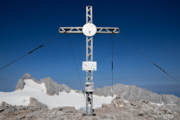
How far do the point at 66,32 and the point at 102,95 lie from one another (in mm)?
85482

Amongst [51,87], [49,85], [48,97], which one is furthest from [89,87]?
[49,85]

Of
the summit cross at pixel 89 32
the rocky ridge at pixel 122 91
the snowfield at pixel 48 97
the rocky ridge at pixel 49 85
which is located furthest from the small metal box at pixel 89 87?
the rocky ridge at pixel 49 85

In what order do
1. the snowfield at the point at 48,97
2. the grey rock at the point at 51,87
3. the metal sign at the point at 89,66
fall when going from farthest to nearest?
1. the grey rock at the point at 51,87
2. the snowfield at the point at 48,97
3. the metal sign at the point at 89,66

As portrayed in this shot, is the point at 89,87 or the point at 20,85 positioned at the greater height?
the point at 20,85

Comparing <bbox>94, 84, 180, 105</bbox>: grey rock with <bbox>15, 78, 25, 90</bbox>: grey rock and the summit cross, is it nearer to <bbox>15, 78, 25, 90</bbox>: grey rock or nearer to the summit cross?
<bbox>15, 78, 25, 90</bbox>: grey rock

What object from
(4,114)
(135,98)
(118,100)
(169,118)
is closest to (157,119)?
(169,118)

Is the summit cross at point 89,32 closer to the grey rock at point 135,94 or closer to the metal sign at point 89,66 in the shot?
the metal sign at point 89,66

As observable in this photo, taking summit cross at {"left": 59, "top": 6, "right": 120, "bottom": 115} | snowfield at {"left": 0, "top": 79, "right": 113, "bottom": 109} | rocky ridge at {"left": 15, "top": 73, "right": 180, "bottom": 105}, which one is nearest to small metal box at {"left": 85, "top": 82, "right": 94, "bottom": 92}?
summit cross at {"left": 59, "top": 6, "right": 120, "bottom": 115}

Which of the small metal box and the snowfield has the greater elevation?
the small metal box

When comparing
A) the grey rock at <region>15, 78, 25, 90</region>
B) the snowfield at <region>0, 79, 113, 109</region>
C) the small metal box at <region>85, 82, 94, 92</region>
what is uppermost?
the grey rock at <region>15, 78, 25, 90</region>

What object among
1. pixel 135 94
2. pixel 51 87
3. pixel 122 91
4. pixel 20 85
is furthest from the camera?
pixel 122 91

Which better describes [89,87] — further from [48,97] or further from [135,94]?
[135,94]

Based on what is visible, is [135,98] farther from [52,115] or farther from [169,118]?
[52,115]

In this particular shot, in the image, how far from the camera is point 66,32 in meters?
12.5
